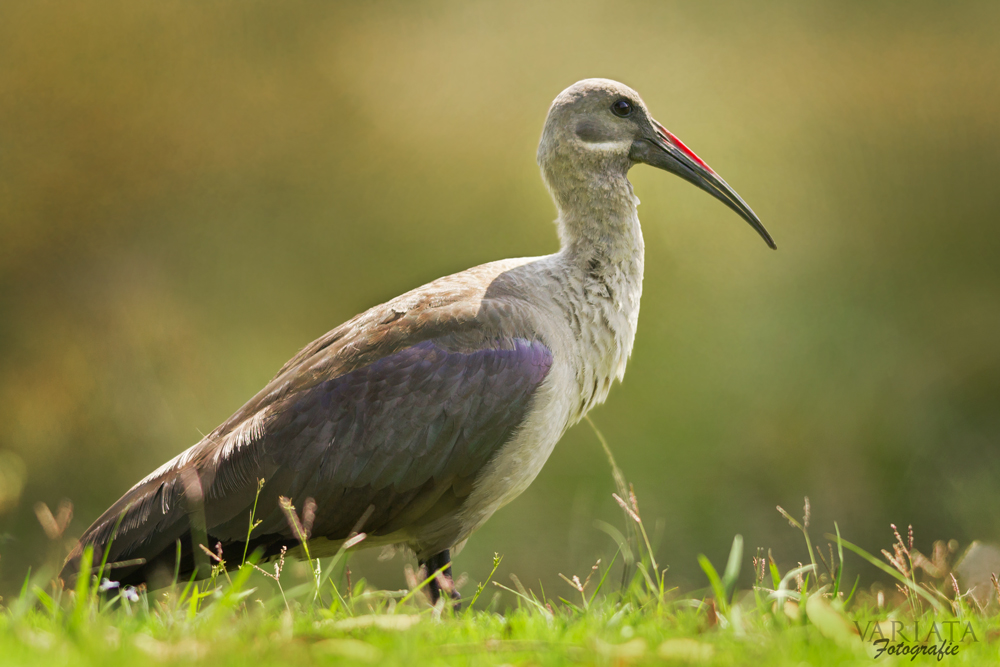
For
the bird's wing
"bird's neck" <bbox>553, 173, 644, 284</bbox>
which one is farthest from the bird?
"bird's neck" <bbox>553, 173, 644, 284</bbox>

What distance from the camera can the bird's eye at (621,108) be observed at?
5078 mm

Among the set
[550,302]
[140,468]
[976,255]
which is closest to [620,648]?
[550,302]

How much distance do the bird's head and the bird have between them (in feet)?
2.69

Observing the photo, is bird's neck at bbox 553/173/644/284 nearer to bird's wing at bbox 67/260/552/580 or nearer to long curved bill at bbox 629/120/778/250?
long curved bill at bbox 629/120/778/250

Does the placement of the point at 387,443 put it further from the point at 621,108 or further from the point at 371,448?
the point at 621,108

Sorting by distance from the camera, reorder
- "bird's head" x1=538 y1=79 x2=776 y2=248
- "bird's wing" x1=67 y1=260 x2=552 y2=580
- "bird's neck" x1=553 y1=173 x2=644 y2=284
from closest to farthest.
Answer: "bird's wing" x1=67 y1=260 x2=552 y2=580 → "bird's neck" x1=553 y1=173 x2=644 y2=284 → "bird's head" x1=538 y1=79 x2=776 y2=248

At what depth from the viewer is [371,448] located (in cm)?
418

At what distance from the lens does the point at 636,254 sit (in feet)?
16.1

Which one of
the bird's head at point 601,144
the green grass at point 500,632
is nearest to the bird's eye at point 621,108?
the bird's head at point 601,144

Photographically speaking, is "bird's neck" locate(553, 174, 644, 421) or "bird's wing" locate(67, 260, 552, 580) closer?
"bird's wing" locate(67, 260, 552, 580)

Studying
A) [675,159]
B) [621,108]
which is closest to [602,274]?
[675,159]

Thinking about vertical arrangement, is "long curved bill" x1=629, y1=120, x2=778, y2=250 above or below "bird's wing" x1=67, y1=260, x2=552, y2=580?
above

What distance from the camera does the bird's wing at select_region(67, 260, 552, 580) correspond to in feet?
13.6

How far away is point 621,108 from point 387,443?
2.35m
